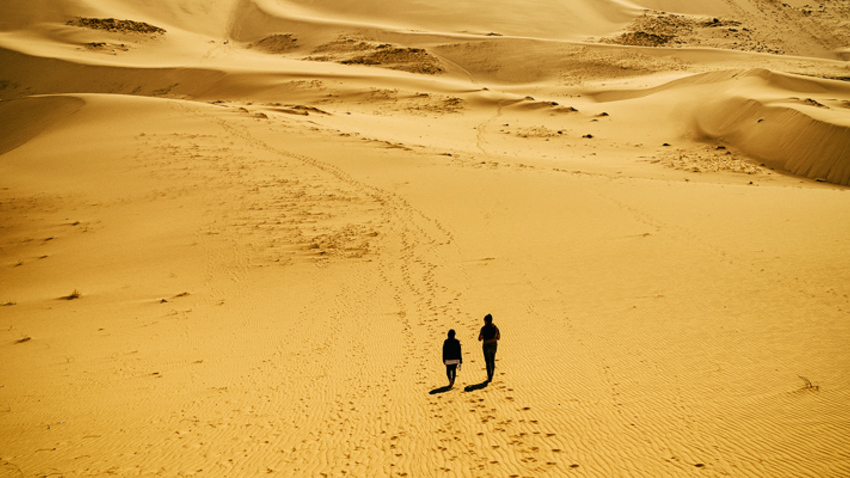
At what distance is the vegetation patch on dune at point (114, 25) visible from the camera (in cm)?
4356

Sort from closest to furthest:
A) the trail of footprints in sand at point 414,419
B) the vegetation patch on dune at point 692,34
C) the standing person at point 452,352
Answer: the trail of footprints in sand at point 414,419 → the standing person at point 452,352 → the vegetation patch on dune at point 692,34

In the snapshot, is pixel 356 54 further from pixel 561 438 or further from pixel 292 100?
pixel 561 438

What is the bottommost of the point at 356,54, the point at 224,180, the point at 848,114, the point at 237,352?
the point at 237,352

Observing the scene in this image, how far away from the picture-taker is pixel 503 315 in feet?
31.1

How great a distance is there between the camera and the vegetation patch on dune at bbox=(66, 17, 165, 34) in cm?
4356

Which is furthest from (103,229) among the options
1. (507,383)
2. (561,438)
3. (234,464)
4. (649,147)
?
(649,147)

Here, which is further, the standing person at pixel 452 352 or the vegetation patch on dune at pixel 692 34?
the vegetation patch on dune at pixel 692 34

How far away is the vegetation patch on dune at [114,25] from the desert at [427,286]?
23.9 meters

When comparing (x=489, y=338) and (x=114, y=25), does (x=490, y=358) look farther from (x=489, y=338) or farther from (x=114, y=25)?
(x=114, y=25)

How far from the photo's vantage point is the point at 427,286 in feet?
35.4

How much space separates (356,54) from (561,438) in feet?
134

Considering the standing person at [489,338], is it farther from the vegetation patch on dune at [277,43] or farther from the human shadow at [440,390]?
the vegetation patch on dune at [277,43]

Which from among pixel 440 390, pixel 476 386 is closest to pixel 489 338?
pixel 476 386

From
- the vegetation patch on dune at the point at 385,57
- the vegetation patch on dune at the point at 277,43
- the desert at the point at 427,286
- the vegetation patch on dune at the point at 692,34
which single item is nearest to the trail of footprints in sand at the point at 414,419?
the desert at the point at 427,286
